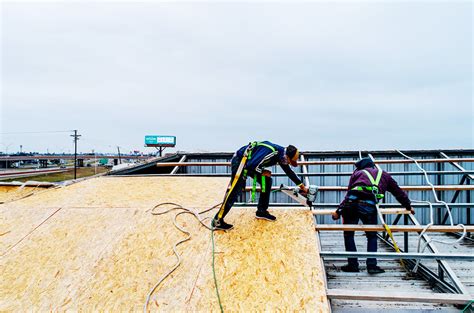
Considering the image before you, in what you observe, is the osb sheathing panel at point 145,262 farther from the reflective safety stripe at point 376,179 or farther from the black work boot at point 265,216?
the reflective safety stripe at point 376,179

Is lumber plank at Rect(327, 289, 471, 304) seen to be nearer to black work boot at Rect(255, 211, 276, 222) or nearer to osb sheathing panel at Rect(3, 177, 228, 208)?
black work boot at Rect(255, 211, 276, 222)

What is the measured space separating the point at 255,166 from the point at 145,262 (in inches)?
78.5

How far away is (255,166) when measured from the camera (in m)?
4.00

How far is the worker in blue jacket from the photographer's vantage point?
13.0ft

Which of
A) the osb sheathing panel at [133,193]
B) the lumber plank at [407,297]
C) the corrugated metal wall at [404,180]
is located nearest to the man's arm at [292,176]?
the lumber plank at [407,297]

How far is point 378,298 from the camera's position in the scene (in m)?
2.85

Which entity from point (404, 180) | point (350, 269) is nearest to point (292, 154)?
point (350, 269)

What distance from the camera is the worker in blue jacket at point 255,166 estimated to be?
156 inches

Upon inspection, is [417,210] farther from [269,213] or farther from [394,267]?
→ [269,213]

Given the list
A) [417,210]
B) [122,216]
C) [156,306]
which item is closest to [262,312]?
[156,306]

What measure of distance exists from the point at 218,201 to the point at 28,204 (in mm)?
3836

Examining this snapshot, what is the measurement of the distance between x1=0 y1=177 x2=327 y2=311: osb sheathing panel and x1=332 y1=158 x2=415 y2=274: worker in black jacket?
730mm

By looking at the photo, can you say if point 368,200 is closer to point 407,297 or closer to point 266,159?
point 407,297

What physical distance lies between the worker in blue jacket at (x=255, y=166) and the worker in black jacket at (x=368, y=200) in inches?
30.0
